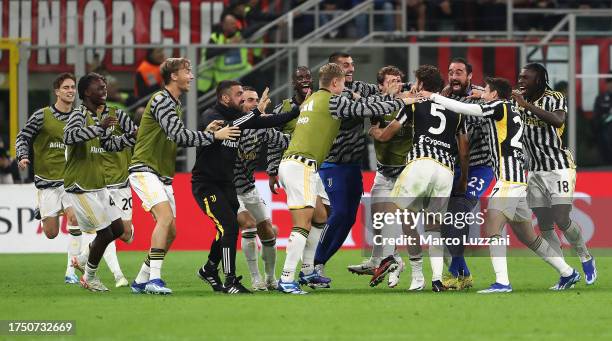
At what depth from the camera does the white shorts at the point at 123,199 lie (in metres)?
16.7

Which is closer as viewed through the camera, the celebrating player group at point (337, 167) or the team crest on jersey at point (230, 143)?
the celebrating player group at point (337, 167)

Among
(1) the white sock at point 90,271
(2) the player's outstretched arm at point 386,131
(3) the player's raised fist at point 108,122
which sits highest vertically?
(3) the player's raised fist at point 108,122

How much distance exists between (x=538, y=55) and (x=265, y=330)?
1308cm

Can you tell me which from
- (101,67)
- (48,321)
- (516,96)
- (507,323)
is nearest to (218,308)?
(48,321)

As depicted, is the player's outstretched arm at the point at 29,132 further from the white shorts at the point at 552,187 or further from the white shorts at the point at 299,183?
the white shorts at the point at 552,187

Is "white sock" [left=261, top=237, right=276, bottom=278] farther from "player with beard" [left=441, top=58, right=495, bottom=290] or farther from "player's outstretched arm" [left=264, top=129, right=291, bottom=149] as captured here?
"player with beard" [left=441, top=58, right=495, bottom=290]

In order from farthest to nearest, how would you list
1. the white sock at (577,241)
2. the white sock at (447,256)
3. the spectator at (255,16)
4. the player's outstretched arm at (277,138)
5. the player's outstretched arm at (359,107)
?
the spectator at (255,16)
the white sock at (577,241)
the player's outstretched arm at (277,138)
the white sock at (447,256)
the player's outstretched arm at (359,107)

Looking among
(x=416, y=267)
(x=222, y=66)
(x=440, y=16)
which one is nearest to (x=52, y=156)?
(x=416, y=267)

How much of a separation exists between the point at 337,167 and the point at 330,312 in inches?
→ 142

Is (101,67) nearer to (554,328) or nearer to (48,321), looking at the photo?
(48,321)

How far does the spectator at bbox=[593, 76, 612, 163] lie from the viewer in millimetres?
22188

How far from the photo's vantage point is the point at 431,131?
1338 centimetres

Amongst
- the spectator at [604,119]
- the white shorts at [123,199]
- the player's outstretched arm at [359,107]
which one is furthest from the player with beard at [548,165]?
the spectator at [604,119]

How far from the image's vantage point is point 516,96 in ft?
43.8
